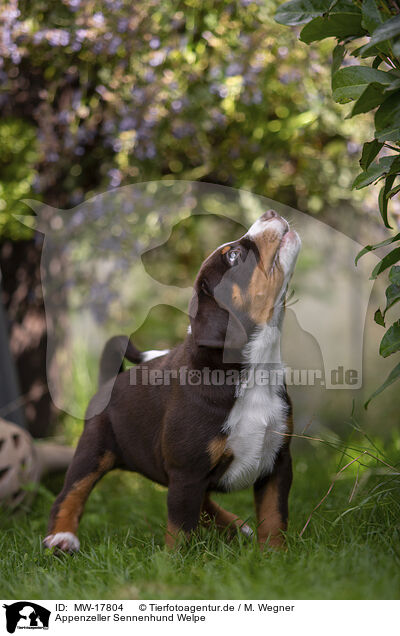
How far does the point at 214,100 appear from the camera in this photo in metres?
4.31

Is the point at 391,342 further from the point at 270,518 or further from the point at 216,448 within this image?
the point at 270,518

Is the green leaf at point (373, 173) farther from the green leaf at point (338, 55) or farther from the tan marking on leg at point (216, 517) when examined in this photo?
the tan marking on leg at point (216, 517)

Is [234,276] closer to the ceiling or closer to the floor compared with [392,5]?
closer to the floor

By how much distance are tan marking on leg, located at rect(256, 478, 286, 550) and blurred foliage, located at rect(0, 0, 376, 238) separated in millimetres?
2530

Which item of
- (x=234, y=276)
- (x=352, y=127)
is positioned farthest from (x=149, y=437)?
(x=352, y=127)

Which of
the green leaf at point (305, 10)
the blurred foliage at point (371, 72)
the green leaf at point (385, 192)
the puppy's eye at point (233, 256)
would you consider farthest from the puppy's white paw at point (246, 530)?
the green leaf at point (305, 10)

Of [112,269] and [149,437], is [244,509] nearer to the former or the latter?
[149,437]

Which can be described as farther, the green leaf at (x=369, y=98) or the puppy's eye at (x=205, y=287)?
the puppy's eye at (x=205, y=287)

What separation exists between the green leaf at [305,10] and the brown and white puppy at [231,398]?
2.37 feet

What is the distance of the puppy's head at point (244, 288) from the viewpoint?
237cm

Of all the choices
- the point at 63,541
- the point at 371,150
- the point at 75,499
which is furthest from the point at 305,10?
the point at 63,541

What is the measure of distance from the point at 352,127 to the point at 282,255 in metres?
2.39

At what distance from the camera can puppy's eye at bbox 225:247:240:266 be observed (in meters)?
2.45

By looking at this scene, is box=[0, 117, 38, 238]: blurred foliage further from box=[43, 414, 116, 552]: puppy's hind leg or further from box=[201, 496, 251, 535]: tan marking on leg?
box=[201, 496, 251, 535]: tan marking on leg
